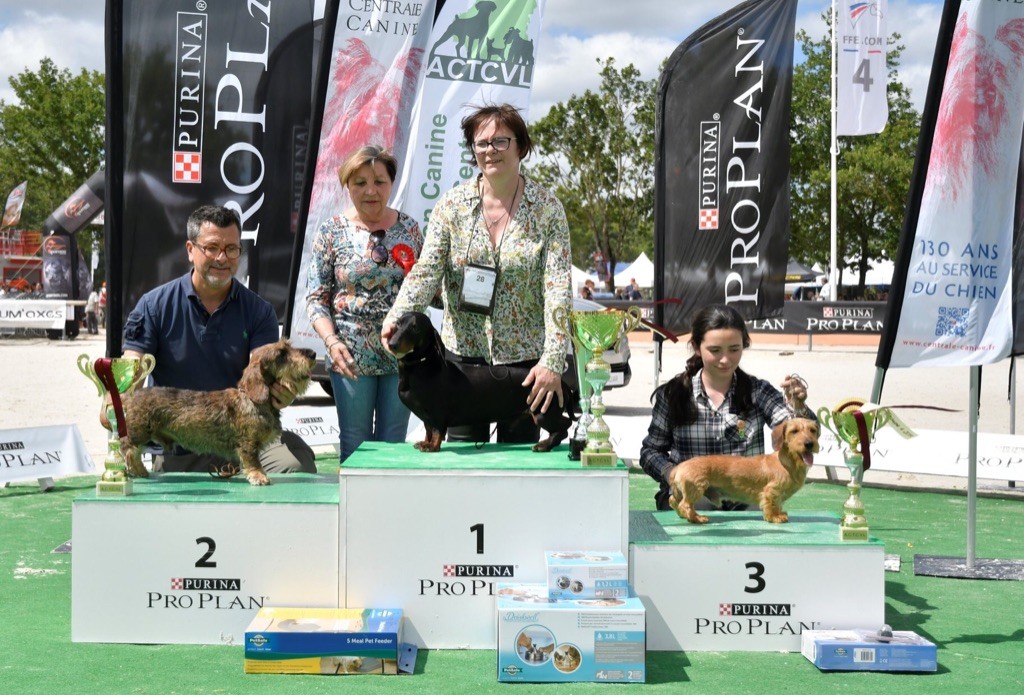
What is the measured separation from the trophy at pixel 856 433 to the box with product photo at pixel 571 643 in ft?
2.81

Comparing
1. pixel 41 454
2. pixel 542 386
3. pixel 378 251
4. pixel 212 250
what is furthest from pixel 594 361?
pixel 41 454

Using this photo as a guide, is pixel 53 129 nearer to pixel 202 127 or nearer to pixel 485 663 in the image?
pixel 202 127

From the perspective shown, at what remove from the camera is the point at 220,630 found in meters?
3.73

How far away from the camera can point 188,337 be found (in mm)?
4336

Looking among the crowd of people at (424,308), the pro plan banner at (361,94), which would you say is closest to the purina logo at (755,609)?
the crowd of people at (424,308)

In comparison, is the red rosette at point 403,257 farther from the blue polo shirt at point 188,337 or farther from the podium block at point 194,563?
the podium block at point 194,563

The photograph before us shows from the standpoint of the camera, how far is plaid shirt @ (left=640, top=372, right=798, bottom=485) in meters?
4.41

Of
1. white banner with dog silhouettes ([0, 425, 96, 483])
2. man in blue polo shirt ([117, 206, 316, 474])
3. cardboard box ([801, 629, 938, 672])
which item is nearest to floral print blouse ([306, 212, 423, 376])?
man in blue polo shirt ([117, 206, 316, 474])

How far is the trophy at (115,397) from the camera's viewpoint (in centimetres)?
371

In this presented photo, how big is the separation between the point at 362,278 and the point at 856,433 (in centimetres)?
196

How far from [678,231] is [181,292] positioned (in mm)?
5328

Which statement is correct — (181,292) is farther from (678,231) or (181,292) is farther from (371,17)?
(678,231)

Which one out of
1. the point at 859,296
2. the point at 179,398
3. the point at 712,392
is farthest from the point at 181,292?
the point at 859,296

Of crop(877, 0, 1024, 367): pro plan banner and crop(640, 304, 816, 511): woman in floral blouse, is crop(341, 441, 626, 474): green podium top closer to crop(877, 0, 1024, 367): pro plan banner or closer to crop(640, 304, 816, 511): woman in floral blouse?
crop(640, 304, 816, 511): woman in floral blouse
